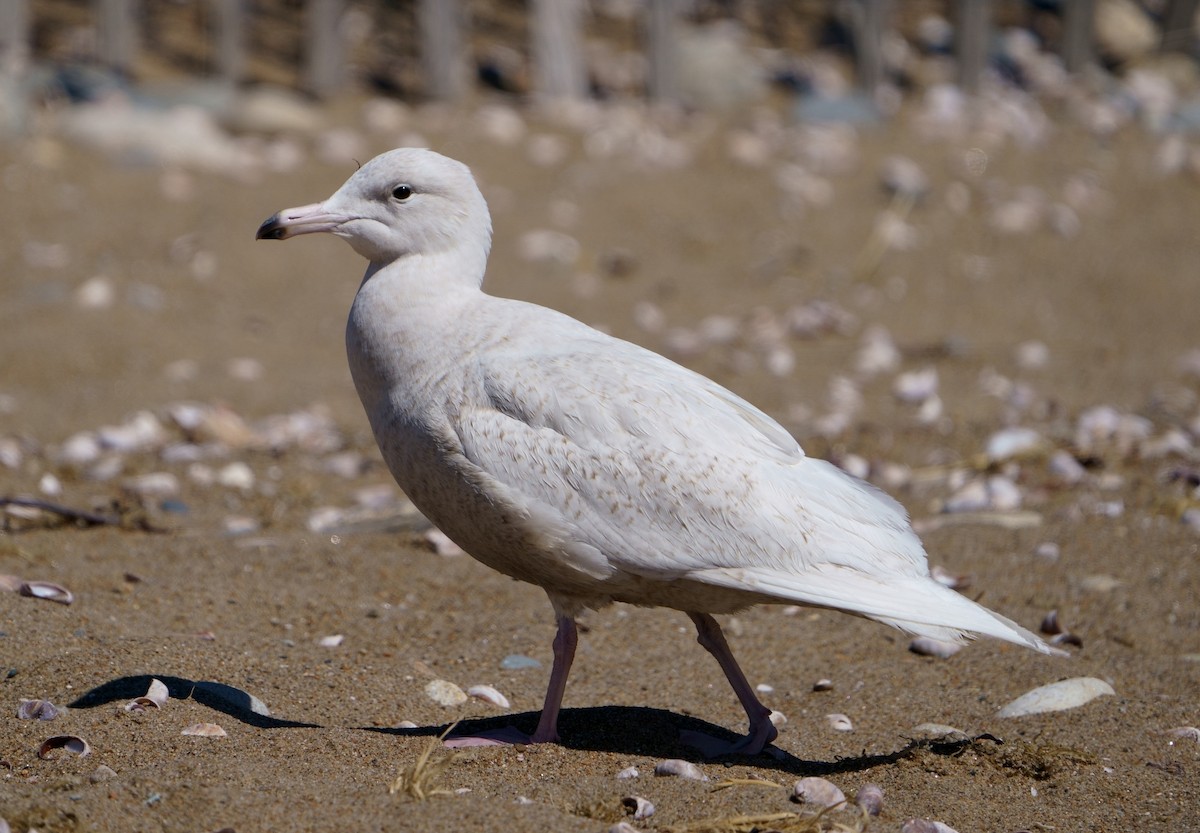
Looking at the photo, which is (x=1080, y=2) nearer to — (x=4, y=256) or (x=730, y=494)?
(x=4, y=256)

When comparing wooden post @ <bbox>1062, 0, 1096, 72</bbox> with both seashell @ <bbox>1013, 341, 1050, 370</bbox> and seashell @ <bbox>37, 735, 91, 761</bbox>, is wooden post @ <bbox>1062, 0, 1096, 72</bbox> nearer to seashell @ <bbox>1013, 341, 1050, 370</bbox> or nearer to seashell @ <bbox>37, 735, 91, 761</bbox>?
seashell @ <bbox>1013, 341, 1050, 370</bbox>

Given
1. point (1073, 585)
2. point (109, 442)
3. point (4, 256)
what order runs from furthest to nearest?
point (4, 256), point (109, 442), point (1073, 585)

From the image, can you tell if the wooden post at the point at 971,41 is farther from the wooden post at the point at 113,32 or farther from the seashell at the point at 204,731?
the seashell at the point at 204,731

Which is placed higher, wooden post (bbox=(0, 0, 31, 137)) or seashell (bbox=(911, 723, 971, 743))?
wooden post (bbox=(0, 0, 31, 137))

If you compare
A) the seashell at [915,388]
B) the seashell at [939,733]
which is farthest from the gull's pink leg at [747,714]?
the seashell at [915,388]

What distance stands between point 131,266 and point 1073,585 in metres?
7.64

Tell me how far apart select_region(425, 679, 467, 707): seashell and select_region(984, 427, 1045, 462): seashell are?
3751 millimetres

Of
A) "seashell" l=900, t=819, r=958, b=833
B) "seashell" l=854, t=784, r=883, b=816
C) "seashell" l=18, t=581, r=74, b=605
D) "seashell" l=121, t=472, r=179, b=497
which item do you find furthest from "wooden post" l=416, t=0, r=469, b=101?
"seashell" l=900, t=819, r=958, b=833

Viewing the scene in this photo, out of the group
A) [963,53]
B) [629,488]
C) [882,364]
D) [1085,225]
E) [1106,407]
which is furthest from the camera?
[963,53]

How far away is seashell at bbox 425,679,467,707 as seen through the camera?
14.6 ft

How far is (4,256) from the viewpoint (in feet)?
34.0

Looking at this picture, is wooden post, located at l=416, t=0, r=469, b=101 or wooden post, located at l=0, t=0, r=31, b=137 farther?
wooden post, located at l=416, t=0, r=469, b=101

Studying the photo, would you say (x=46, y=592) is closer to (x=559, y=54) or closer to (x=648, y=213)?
(x=648, y=213)

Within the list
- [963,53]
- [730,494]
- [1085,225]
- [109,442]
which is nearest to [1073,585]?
[730,494]
